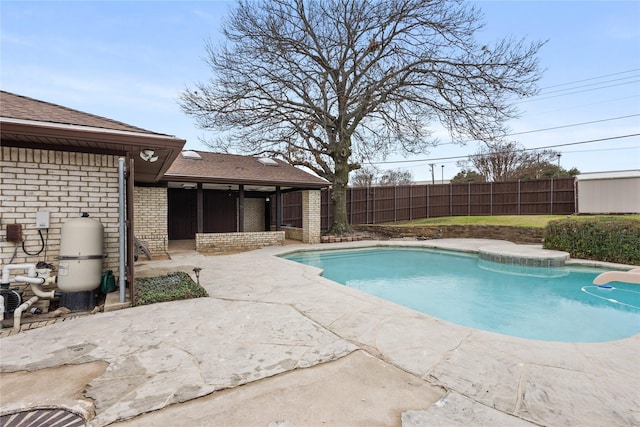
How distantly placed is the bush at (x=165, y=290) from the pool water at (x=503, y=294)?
11.5 ft

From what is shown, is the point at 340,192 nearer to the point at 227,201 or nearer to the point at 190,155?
the point at 227,201

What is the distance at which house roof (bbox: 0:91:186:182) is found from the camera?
364 cm

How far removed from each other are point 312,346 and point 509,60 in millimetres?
12566

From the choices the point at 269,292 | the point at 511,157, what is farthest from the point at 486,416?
the point at 511,157

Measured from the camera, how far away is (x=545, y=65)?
1073 cm

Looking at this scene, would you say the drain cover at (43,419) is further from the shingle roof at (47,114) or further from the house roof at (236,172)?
the house roof at (236,172)

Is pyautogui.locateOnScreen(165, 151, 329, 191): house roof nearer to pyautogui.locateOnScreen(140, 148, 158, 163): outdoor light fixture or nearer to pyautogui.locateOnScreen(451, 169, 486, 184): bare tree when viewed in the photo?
pyautogui.locateOnScreen(140, 148, 158, 163): outdoor light fixture

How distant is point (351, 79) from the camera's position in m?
14.3

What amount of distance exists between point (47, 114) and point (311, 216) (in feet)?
31.1

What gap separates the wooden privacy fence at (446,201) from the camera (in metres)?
15.9

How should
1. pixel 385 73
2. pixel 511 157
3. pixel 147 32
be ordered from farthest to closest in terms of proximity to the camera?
pixel 511 157 < pixel 385 73 < pixel 147 32

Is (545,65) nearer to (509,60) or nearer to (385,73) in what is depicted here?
(509,60)

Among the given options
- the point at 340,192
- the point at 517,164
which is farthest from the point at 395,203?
the point at 517,164

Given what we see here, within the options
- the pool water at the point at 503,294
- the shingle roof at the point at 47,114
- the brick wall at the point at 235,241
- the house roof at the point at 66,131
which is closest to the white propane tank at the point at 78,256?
the house roof at the point at 66,131
